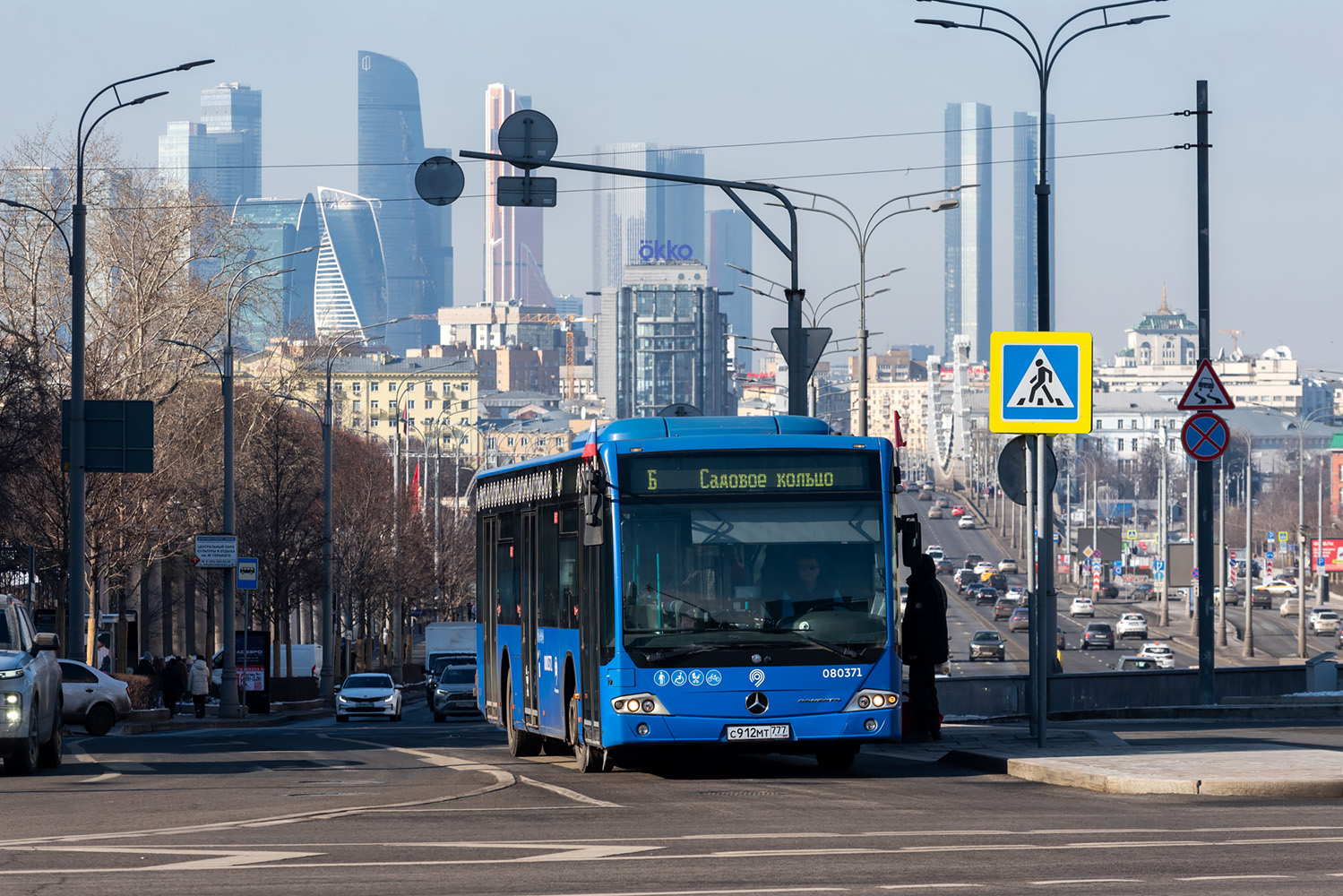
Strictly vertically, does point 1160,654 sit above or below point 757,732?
below

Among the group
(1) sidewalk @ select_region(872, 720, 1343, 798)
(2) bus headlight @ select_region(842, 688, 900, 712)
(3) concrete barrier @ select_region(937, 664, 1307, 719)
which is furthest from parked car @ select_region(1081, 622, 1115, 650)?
(2) bus headlight @ select_region(842, 688, 900, 712)

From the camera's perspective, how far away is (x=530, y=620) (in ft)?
64.9

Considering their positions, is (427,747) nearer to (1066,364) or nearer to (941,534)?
(1066,364)

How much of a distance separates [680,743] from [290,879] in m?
6.38

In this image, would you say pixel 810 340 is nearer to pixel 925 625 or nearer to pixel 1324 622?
pixel 925 625

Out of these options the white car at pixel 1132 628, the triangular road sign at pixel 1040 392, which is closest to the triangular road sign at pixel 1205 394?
the triangular road sign at pixel 1040 392

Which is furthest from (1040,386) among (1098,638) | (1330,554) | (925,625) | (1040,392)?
(1330,554)

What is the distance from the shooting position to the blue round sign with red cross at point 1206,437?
2453cm

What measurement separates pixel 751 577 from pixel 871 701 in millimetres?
1390

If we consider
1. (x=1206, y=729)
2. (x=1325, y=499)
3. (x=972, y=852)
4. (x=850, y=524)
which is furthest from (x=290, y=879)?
(x=1325, y=499)

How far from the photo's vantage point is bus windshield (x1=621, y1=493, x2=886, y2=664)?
53.2 ft

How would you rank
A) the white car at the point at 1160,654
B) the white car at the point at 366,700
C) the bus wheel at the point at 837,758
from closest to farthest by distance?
the bus wheel at the point at 837,758
the white car at the point at 366,700
the white car at the point at 1160,654

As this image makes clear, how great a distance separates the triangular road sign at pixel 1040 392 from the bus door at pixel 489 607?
6.55m

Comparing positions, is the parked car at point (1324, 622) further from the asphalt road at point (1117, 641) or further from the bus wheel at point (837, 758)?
the bus wheel at point (837, 758)
